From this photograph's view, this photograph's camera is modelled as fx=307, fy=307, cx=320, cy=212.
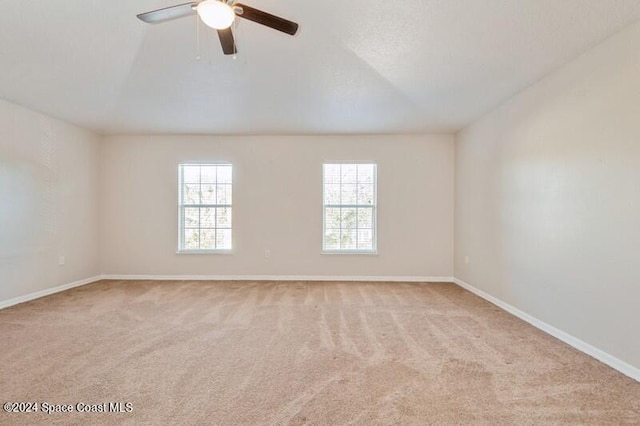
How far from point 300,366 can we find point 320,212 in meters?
3.27

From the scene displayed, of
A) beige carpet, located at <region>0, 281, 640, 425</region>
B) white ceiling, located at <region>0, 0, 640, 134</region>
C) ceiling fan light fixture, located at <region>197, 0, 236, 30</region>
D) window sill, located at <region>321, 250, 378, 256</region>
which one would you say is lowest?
beige carpet, located at <region>0, 281, 640, 425</region>

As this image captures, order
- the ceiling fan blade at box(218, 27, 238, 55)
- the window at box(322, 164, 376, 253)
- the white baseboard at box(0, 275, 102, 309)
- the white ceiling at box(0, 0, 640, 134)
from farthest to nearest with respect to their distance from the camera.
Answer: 1. the window at box(322, 164, 376, 253)
2. the white baseboard at box(0, 275, 102, 309)
3. the white ceiling at box(0, 0, 640, 134)
4. the ceiling fan blade at box(218, 27, 238, 55)

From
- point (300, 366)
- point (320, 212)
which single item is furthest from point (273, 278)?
point (300, 366)

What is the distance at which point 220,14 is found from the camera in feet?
5.82

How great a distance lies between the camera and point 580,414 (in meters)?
1.81

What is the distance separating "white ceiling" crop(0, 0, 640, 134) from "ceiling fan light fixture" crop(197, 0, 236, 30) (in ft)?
1.33

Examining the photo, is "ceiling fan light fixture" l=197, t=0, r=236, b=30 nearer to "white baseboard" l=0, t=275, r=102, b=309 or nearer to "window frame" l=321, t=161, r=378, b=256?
"window frame" l=321, t=161, r=378, b=256

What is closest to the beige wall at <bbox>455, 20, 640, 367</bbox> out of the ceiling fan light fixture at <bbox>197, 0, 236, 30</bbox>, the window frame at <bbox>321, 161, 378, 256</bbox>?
the window frame at <bbox>321, 161, 378, 256</bbox>

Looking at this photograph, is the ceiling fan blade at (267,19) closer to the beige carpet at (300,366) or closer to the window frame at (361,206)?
the beige carpet at (300,366)

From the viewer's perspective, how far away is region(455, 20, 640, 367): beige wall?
7.58 feet

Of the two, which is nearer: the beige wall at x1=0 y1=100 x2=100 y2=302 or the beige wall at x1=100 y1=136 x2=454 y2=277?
the beige wall at x1=0 y1=100 x2=100 y2=302

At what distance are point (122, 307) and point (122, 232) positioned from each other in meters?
2.10

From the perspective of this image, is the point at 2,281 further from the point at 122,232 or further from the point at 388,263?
the point at 388,263

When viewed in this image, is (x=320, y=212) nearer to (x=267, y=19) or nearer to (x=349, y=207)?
(x=349, y=207)
